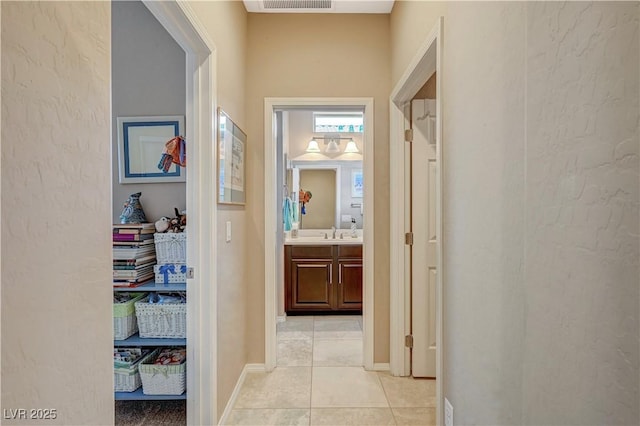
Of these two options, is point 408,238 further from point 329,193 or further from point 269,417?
point 329,193

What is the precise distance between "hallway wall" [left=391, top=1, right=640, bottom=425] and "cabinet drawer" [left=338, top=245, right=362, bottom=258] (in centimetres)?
249

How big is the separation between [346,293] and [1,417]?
11.4ft

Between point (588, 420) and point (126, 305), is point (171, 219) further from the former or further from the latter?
point (588, 420)

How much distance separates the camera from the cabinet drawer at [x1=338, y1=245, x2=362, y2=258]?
389 cm

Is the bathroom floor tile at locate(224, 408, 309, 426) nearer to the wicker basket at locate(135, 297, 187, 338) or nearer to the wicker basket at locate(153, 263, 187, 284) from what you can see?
the wicker basket at locate(135, 297, 187, 338)

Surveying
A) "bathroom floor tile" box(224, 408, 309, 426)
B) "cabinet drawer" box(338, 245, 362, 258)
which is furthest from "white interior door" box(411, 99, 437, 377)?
"cabinet drawer" box(338, 245, 362, 258)

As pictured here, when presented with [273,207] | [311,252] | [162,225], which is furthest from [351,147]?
[162,225]

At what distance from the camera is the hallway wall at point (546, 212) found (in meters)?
0.65

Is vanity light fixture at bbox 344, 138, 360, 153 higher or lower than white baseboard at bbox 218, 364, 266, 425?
higher

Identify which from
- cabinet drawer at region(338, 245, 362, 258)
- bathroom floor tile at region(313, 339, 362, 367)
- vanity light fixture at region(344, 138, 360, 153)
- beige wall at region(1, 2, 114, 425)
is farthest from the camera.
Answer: vanity light fixture at region(344, 138, 360, 153)

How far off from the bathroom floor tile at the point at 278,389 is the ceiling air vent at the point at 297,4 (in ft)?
9.04

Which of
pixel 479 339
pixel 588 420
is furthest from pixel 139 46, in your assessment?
pixel 588 420

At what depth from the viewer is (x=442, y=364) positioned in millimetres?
1538

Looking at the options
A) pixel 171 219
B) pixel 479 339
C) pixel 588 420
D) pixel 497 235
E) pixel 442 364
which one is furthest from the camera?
pixel 171 219
